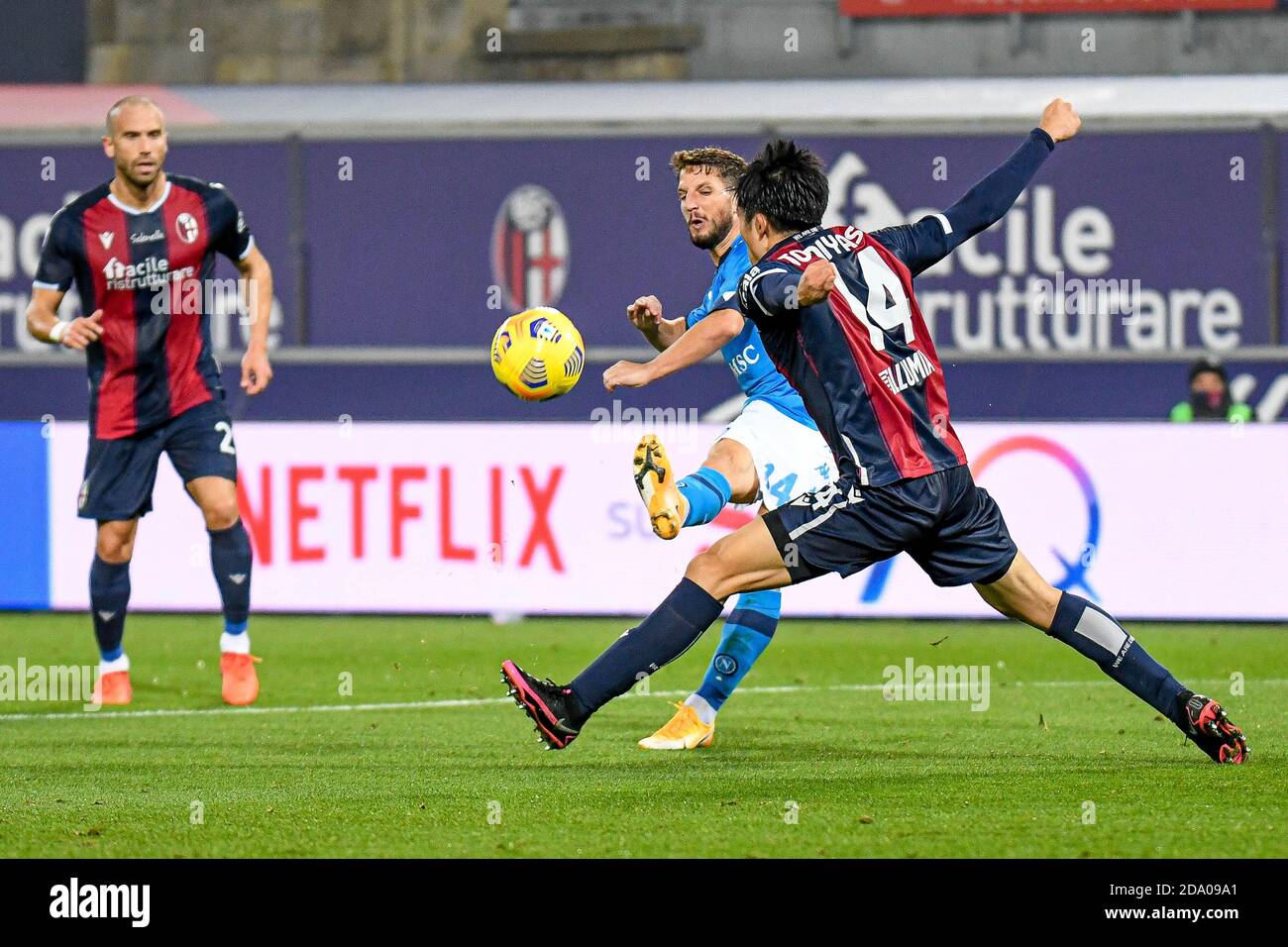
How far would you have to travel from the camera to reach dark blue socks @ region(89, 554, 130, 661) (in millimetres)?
8938

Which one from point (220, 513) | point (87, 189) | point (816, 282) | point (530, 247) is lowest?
point (220, 513)

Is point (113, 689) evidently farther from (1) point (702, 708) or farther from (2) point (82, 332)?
(1) point (702, 708)

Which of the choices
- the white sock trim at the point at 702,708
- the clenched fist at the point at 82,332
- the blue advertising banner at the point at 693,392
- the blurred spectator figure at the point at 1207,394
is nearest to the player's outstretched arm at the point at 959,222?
the white sock trim at the point at 702,708

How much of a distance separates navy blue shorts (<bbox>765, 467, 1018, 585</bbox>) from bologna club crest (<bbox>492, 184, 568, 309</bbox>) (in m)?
12.1

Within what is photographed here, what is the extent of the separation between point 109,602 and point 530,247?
32.3ft

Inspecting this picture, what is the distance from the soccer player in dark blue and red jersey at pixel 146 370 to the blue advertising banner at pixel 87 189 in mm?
8910

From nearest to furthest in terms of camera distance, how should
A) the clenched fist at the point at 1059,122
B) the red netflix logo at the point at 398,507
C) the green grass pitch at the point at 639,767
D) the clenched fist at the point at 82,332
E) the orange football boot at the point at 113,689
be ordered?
the green grass pitch at the point at 639,767 < the clenched fist at the point at 1059,122 < the clenched fist at the point at 82,332 < the orange football boot at the point at 113,689 < the red netflix logo at the point at 398,507

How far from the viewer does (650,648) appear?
Result: 627 centimetres

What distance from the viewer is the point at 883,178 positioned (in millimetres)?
17562

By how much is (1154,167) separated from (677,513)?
453 inches

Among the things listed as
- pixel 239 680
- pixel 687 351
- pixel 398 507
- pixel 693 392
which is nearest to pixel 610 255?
pixel 693 392

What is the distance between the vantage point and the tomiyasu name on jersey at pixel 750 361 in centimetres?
753

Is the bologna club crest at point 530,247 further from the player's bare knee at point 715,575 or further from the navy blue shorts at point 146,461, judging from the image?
the player's bare knee at point 715,575
